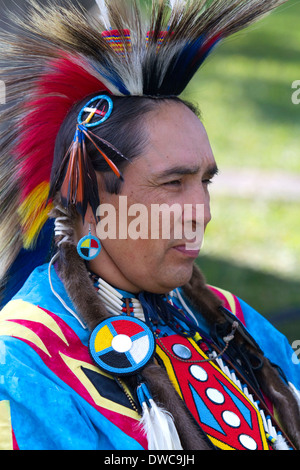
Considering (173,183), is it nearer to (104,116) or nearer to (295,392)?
(104,116)

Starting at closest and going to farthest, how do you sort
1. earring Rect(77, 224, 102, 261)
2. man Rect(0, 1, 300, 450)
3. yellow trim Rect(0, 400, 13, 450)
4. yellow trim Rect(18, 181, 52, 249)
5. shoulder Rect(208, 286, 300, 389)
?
1. yellow trim Rect(0, 400, 13, 450)
2. man Rect(0, 1, 300, 450)
3. earring Rect(77, 224, 102, 261)
4. yellow trim Rect(18, 181, 52, 249)
5. shoulder Rect(208, 286, 300, 389)

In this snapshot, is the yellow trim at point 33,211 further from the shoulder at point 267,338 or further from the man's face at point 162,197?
the shoulder at point 267,338

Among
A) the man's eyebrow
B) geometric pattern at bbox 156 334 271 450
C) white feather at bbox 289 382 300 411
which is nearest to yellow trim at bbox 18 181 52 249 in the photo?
the man's eyebrow

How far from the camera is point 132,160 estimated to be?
79.6 inches

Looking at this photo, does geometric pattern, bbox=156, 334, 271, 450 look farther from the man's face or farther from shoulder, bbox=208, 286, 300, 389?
shoulder, bbox=208, 286, 300, 389

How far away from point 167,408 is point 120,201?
2.08 feet

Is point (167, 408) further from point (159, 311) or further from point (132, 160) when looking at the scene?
point (132, 160)

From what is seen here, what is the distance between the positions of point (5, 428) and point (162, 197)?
2.64ft

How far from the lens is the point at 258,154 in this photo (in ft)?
25.4

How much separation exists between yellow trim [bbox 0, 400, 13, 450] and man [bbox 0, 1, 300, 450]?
0.09 metres

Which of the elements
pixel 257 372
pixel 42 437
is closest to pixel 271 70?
pixel 257 372

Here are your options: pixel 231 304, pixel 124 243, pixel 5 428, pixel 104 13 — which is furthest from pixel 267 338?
pixel 104 13

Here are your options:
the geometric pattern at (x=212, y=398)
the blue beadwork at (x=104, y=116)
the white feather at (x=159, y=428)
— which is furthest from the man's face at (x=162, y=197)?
the white feather at (x=159, y=428)

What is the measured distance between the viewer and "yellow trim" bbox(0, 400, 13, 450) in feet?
5.55
